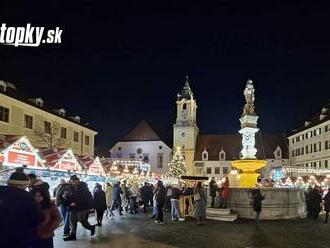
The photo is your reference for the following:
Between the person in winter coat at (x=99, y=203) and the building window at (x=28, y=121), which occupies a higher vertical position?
the building window at (x=28, y=121)

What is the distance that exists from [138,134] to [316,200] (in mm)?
79604

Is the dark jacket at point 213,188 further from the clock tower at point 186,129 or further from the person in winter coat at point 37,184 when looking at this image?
the clock tower at point 186,129

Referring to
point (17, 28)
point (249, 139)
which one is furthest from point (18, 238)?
point (249, 139)

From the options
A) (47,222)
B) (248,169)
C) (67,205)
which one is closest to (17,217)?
(47,222)

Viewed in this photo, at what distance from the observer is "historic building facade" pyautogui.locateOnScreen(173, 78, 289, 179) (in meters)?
99.8

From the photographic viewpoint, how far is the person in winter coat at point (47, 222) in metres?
7.27

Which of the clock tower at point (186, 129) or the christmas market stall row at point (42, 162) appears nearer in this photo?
the christmas market stall row at point (42, 162)

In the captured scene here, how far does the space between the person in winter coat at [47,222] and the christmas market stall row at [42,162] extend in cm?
726

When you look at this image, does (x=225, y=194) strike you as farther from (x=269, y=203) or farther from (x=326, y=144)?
(x=326, y=144)

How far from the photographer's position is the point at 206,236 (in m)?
16.5

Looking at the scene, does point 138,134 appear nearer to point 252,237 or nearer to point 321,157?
point 321,157

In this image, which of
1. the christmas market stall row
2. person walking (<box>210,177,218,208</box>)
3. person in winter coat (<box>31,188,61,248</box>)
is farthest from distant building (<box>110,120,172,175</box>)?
person in winter coat (<box>31,188,61,248</box>)

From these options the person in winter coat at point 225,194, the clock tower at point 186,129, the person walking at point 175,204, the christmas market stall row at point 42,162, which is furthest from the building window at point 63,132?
the clock tower at point 186,129

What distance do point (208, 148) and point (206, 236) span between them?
86750mm
